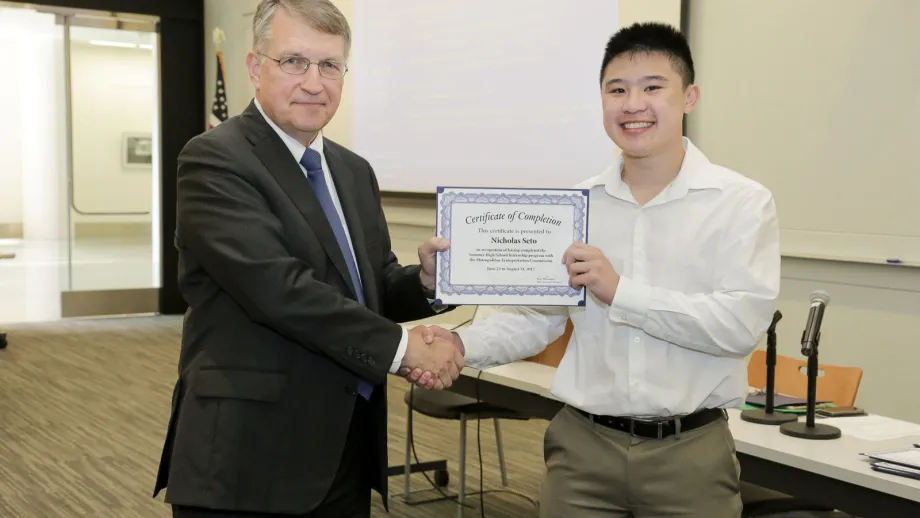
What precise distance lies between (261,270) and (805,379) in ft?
8.01

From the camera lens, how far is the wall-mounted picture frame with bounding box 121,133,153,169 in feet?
33.5

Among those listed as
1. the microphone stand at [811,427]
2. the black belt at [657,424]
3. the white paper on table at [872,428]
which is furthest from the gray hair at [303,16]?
the white paper on table at [872,428]

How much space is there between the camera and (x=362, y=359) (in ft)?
6.58

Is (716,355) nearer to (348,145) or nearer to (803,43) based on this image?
(803,43)

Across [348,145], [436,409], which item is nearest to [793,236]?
[436,409]

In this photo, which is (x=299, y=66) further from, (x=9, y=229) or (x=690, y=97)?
(x=9, y=229)

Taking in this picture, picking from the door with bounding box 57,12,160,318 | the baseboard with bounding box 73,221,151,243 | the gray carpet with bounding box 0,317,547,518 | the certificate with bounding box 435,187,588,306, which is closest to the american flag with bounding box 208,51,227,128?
the door with bounding box 57,12,160,318

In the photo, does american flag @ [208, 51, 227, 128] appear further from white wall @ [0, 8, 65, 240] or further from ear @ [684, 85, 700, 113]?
ear @ [684, 85, 700, 113]

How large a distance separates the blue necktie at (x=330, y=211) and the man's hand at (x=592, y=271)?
1.50 feet

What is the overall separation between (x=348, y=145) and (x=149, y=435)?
337 cm

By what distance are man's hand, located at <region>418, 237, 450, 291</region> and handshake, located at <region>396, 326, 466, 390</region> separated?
0.38 feet

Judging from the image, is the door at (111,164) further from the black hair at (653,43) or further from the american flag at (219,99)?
the black hair at (653,43)

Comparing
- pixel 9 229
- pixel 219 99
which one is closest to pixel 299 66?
pixel 219 99

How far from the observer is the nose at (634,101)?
78.8 inches
